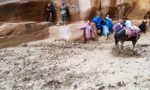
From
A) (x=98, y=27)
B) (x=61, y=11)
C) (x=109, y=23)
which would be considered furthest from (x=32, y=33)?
(x=109, y=23)

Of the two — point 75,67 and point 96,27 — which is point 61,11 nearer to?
point 96,27

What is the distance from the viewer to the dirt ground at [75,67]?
12.5 metres

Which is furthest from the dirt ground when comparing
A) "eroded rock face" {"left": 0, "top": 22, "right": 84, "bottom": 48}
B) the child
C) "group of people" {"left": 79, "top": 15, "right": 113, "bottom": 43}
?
"eroded rock face" {"left": 0, "top": 22, "right": 84, "bottom": 48}

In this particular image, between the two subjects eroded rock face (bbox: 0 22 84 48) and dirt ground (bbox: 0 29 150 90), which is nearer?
dirt ground (bbox: 0 29 150 90)

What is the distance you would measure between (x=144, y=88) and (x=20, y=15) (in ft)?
39.6

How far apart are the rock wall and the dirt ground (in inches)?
137

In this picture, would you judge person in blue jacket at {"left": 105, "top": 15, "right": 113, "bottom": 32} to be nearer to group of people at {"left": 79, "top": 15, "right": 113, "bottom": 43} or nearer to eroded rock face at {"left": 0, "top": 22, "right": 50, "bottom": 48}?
group of people at {"left": 79, "top": 15, "right": 113, "bottom": 43}

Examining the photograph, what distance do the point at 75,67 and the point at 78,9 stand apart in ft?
28.8

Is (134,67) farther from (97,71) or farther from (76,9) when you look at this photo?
(76,9)

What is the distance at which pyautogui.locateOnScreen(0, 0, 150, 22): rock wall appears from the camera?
22.3m

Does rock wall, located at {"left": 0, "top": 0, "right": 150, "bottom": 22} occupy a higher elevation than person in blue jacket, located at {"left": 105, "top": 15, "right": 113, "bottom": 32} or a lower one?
higher

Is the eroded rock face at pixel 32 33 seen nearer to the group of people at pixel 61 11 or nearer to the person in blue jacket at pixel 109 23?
the group of people at pixel 61 11

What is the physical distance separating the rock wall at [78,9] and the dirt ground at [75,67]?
11.4 feet

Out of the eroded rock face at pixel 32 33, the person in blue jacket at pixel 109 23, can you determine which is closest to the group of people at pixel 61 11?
the eroded rock face at pixel 32 33
